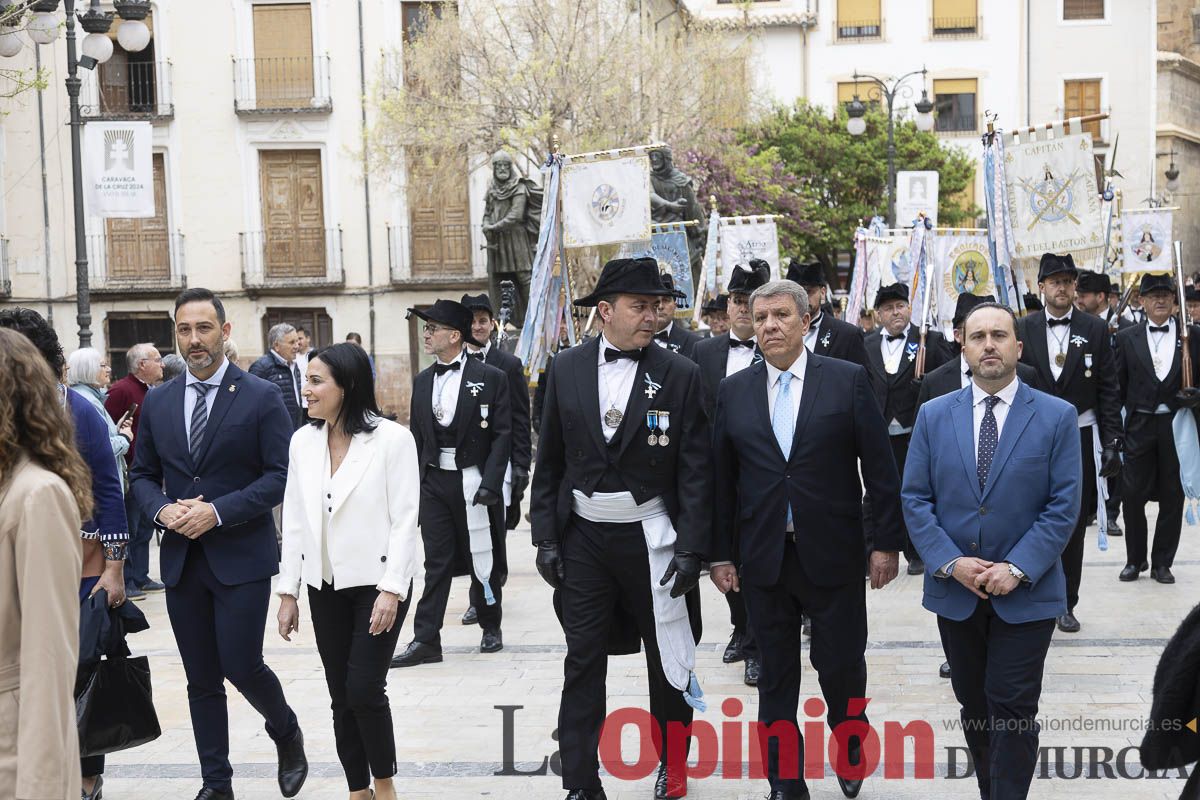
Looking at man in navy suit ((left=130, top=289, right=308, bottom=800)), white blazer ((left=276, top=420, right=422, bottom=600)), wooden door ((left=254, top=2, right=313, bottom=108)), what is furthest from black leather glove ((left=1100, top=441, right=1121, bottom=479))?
wooden door ((left=254, top=2, right=313, bottom=108))

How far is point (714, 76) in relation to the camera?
26953 millimetres

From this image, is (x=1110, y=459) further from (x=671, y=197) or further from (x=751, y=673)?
(x=671, y=197)

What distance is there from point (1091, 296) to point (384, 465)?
8789 mm

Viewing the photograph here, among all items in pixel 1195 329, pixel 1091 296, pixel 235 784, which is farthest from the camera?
pixel 1091 296

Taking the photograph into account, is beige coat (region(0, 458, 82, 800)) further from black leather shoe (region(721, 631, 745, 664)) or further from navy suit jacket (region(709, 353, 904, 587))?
black leather shoe (region(721, 631, 745, 664))

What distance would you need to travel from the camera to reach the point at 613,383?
19.4ft

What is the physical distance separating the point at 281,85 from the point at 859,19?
88.1 ft

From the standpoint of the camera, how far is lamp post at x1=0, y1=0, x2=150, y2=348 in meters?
12.1

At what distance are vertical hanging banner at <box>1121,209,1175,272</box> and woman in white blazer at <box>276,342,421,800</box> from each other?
48.9 feet

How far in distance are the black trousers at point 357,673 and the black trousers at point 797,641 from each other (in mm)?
1507

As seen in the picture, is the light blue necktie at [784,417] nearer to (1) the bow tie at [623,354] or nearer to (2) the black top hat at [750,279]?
(1) the bow tie at [623,354]

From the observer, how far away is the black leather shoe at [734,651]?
8.28m

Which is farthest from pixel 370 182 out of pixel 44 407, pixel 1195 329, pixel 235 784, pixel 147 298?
pixel 44 407

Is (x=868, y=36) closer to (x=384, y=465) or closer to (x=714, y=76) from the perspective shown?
(x=714, y=76)
